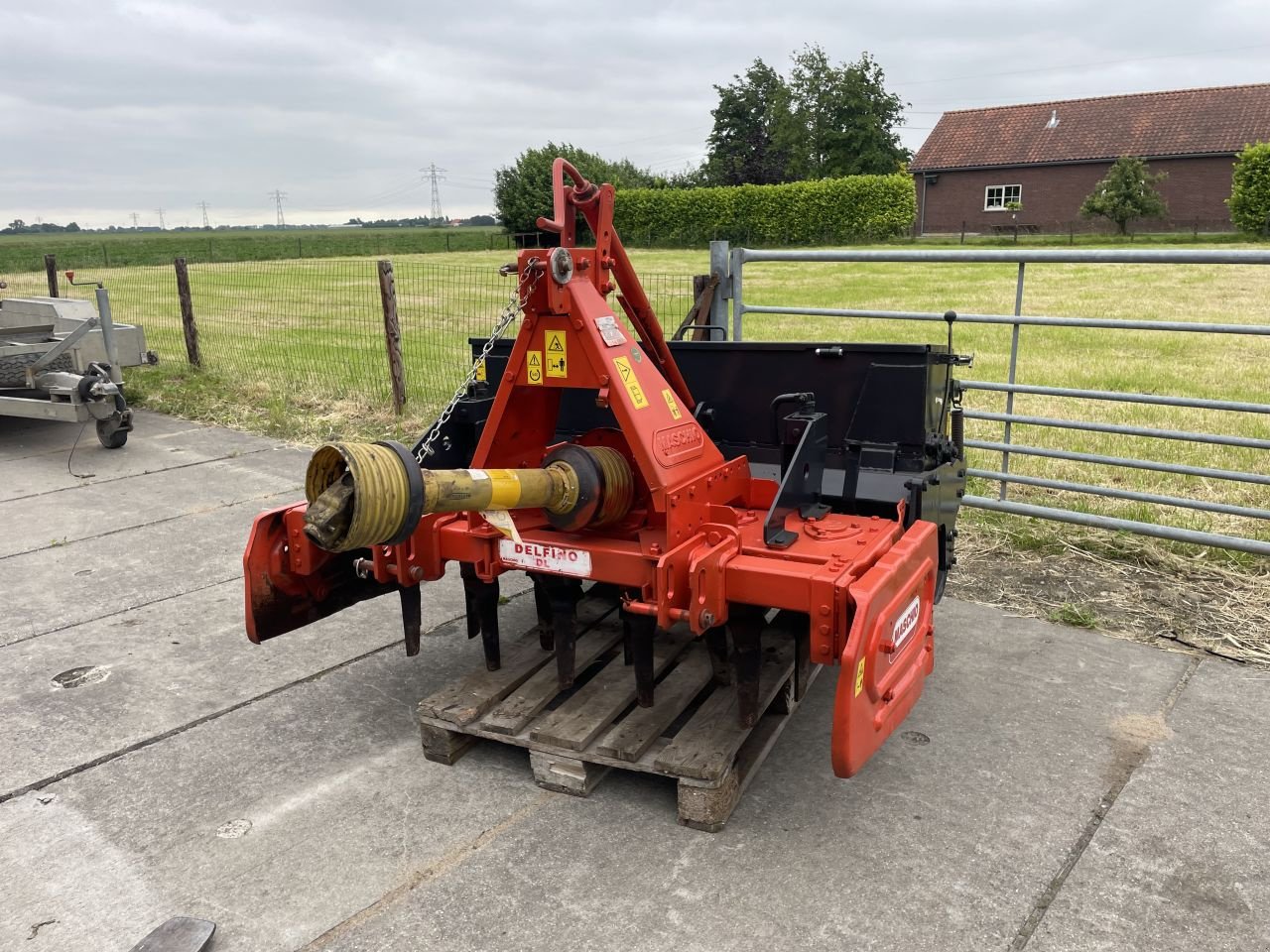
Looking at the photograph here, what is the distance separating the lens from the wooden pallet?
3.08 meters

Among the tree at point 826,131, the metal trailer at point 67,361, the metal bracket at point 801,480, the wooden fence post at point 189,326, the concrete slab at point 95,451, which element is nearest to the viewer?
the metal bracket at point 801,480

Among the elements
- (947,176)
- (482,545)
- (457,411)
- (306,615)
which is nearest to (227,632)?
(306,615)

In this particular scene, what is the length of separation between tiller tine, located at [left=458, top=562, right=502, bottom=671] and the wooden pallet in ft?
0.23

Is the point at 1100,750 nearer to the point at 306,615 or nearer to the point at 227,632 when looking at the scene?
the point at 306,615

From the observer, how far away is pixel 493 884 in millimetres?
2799

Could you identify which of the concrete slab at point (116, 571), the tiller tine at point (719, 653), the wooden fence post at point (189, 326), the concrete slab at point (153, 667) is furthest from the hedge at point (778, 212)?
the tiller tine at point (719, 653)

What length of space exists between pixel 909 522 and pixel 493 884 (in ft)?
5.80

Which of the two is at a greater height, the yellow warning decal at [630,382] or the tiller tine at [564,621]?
the yellow warning decal at [630,382]

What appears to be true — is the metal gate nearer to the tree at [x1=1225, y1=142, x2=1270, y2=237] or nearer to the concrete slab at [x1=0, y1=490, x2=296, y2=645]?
the concrete slab at [x1=0, y1=490, x2=296, y2=645]

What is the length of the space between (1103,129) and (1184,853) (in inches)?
1845

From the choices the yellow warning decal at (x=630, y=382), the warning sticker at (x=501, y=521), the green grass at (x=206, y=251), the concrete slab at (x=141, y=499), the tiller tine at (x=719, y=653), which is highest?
the green grass at (x=206, y=251)

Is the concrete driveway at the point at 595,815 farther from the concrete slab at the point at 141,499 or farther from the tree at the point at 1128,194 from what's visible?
the tree at the point at 1128,194

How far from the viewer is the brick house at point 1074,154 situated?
40.5m

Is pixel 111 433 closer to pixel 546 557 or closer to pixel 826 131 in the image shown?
pixel 546 557
